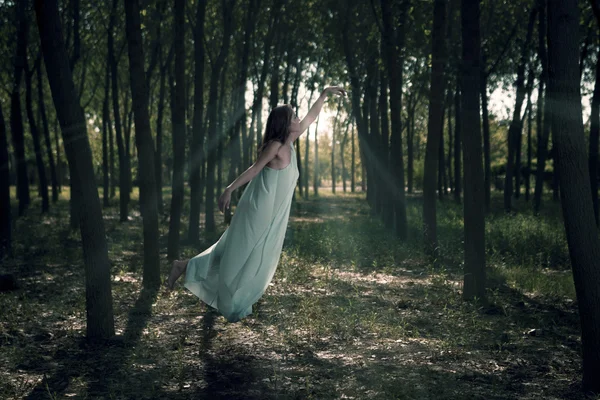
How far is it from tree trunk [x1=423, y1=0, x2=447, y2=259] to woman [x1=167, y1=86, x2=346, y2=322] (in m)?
6.46

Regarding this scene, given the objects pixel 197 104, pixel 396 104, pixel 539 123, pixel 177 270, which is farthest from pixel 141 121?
pixel 539 123

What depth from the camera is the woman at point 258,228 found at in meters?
6.36

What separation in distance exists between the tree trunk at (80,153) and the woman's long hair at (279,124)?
1.77 m

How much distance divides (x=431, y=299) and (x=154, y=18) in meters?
12.5

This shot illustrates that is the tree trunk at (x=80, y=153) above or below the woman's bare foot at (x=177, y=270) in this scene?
above

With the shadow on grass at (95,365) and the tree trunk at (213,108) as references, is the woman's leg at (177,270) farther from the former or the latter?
the tree trunk at (213,108)

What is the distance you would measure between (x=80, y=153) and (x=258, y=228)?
1.92 metres

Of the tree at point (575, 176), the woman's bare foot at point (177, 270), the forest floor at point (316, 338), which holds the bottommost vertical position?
the forest floor at point (316, 338)

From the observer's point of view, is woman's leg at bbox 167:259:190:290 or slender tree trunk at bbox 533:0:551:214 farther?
slender tree trunk at bbox 533:0:551:214

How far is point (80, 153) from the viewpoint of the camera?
6.40 metres

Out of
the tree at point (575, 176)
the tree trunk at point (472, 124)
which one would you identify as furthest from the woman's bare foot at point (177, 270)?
the tree at point (575, 176)

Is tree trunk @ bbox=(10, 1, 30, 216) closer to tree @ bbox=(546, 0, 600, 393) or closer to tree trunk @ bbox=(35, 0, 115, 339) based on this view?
tree trunk @ bbox=(35, 0, 115, 339)

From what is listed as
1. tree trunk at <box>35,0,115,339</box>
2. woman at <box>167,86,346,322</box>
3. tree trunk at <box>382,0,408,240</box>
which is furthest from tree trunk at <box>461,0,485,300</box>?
tree trunk at <box>382,0,408,240</box>

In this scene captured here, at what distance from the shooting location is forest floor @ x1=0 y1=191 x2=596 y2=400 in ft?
17.6
